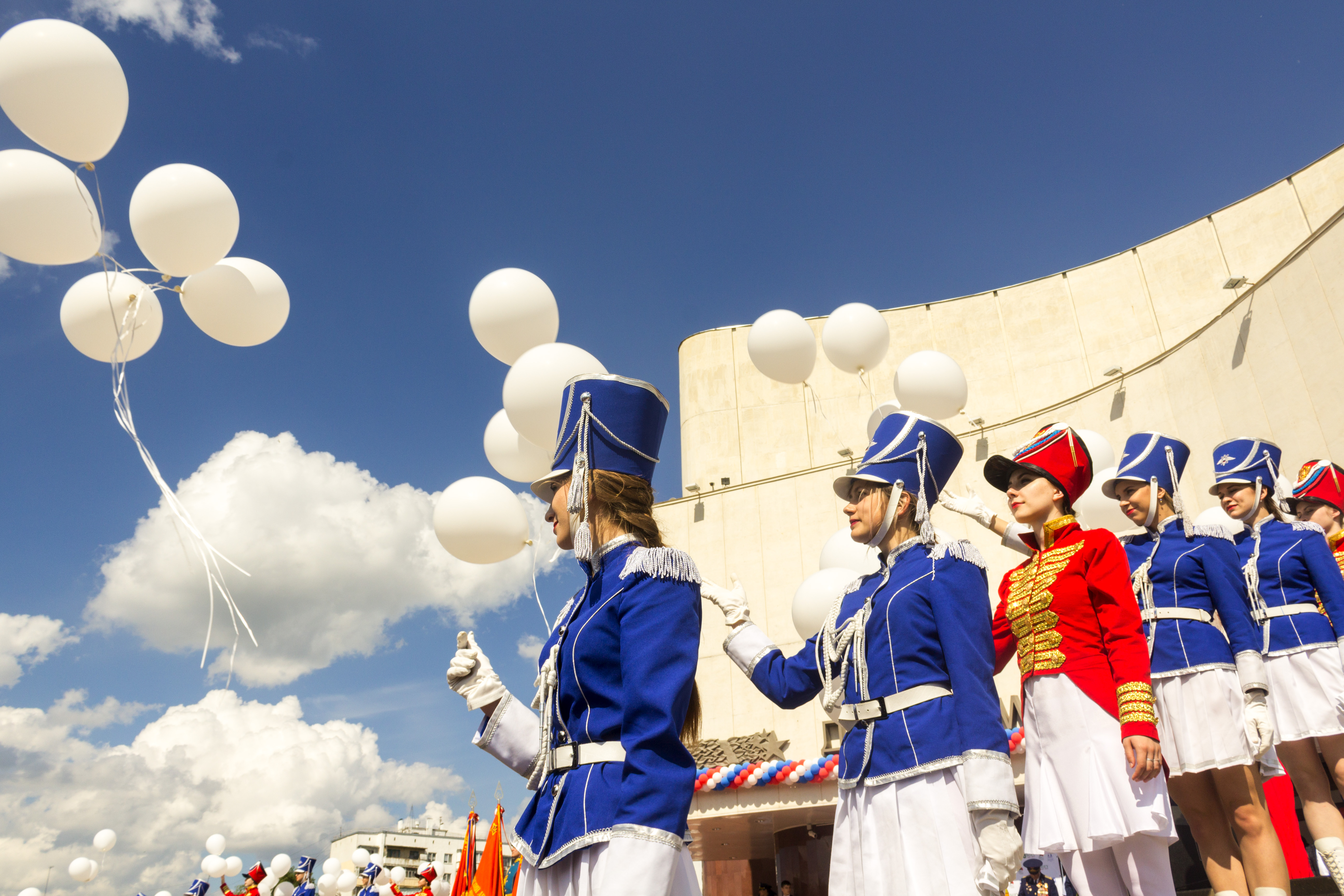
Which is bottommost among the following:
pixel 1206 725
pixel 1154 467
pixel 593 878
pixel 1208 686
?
pixel 593 878

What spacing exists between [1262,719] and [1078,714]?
37.9 inches

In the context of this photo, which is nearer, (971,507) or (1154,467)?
(971,507)

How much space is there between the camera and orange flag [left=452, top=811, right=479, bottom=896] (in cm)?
855

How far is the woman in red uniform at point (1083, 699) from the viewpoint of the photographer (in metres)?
2.74

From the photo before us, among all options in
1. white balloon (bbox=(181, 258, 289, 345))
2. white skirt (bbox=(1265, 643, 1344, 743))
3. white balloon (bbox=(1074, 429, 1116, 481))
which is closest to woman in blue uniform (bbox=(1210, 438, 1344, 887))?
white skirt (bbox=(1265, 643, 1344, 743))

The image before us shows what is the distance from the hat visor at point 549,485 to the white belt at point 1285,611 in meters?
3.56

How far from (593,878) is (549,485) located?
992mm

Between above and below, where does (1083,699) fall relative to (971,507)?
below

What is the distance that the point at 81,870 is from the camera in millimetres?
12492

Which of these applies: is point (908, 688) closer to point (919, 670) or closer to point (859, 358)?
point (919, 670)

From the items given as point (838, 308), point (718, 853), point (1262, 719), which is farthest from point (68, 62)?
point (718, 853)

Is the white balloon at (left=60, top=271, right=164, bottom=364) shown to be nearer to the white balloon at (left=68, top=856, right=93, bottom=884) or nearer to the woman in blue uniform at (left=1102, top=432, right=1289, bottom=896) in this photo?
the woman in blue uniform at (left=1102, top=432, right=1289, bottom=896)

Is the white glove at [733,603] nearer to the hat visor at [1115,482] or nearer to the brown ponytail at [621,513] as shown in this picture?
the brown ponytail at [621,513]

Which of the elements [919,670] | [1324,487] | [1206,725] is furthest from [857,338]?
[919,670]
